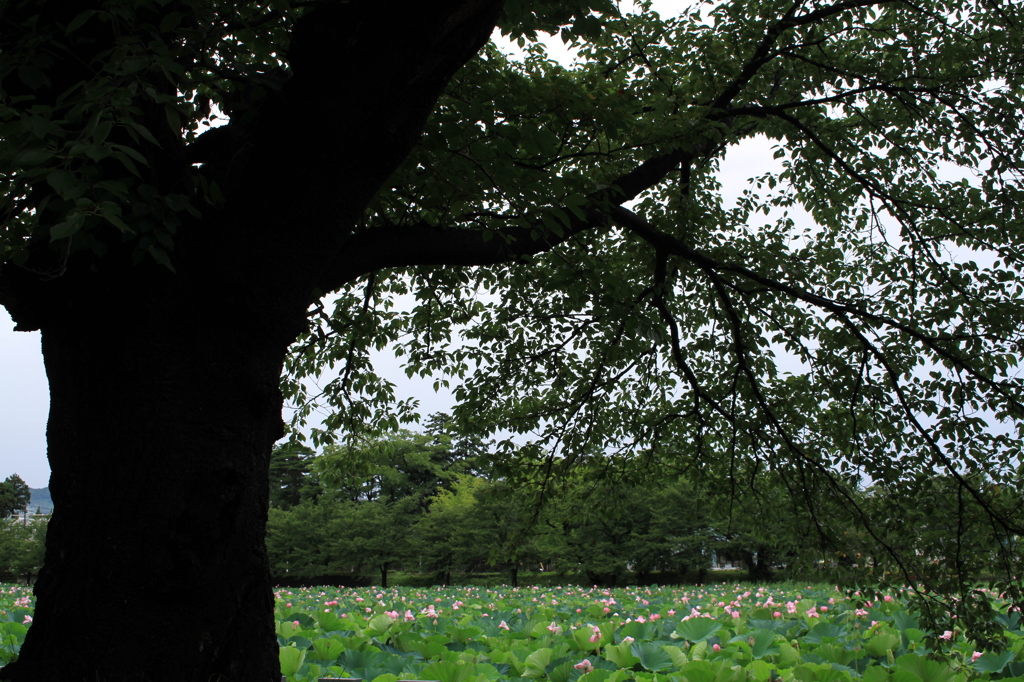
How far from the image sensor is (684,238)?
5.92m

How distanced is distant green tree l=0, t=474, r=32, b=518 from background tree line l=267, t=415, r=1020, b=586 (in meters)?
23.1

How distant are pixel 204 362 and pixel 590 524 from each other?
23245 millimetres

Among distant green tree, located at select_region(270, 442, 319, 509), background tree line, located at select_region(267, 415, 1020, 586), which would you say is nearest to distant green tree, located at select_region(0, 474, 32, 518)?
distant green tree, located at select_region(270, 442, 319, 509)

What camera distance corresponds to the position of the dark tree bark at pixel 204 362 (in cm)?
225

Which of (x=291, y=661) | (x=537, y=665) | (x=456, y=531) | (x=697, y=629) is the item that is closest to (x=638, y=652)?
(x=537, y=665)

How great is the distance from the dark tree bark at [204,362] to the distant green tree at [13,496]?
50.9 metres

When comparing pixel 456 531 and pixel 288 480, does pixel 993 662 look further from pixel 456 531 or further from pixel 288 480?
pixel 288 480

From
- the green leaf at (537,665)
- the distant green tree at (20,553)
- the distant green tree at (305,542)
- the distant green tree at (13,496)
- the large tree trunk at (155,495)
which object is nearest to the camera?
the large tree trunk at (155,495)

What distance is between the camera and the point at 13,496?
48.0 metres

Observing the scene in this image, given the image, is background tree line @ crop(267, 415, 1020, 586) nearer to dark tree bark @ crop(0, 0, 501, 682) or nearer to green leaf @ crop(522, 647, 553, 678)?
green leaf @ crop(522, 647, 553, 678)

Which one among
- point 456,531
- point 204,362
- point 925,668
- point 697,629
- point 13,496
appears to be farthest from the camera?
point 13,496

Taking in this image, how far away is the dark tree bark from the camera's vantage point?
2.25 m

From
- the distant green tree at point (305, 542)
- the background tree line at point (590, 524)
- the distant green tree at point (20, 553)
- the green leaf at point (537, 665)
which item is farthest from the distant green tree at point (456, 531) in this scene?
the green leaf at point (537, 665)

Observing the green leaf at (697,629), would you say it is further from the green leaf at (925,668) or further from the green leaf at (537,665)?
the green leaf at (537,665)
